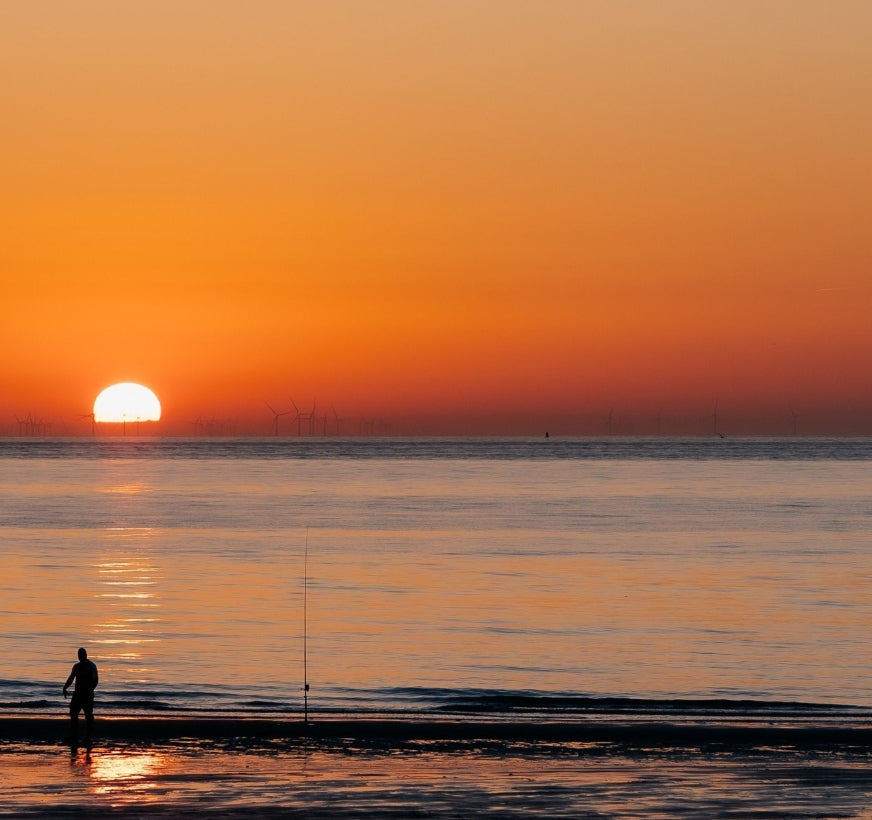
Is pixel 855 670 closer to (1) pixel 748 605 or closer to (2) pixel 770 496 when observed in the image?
(1) pixel 748 605

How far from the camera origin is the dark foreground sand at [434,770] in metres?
23.3

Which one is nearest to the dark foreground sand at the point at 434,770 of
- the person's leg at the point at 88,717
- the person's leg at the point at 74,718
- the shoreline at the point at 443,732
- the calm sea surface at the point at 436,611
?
the shoreline at the point at 443,732

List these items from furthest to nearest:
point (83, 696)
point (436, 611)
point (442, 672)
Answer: point (436, 611) < point (442, 672) < point (83, 696)

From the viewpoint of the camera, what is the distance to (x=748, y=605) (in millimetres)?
63312

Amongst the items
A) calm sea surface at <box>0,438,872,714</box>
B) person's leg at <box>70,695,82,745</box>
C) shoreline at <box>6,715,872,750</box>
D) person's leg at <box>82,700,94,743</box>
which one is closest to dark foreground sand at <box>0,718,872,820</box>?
shoreline at <box>6,715,872,750</box>

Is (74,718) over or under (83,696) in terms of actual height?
under

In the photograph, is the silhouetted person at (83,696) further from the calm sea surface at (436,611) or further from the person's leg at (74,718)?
the calm sea surface at (436,611)

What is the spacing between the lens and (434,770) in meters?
26.3

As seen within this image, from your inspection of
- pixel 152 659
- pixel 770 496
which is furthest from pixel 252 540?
pixel 770 496

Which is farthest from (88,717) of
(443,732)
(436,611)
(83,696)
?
(436,611)

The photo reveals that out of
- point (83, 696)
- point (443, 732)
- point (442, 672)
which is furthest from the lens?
point (442, 672)

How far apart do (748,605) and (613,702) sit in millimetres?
26700

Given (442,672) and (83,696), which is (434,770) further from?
(442,672)

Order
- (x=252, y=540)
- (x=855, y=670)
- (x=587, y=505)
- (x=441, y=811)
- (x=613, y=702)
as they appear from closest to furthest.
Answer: (x=441, y=811) < (x=613, y=702) < (x=855, y=670) < (x=252, y=540) < (x=587, y=505)
